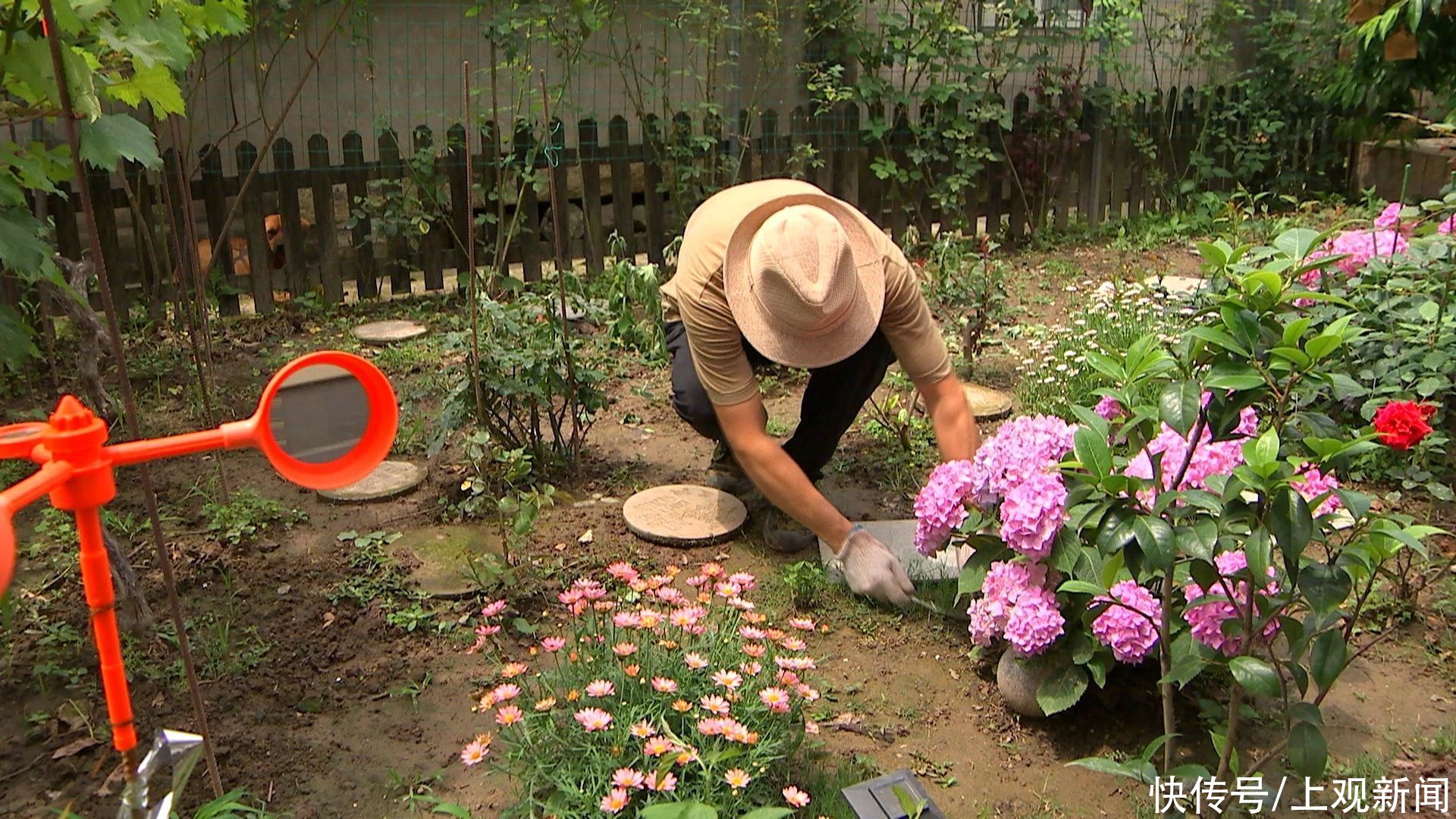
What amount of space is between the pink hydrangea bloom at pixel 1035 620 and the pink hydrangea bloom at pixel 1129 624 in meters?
0.09

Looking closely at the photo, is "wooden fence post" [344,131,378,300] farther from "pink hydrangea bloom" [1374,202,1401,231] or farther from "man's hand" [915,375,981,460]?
"pink hydrangea bloom" [1374,202,1401,231]

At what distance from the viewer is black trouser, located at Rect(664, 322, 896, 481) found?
11.4 feet

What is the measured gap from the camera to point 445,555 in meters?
3.34

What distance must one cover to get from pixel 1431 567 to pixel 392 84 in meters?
6.77

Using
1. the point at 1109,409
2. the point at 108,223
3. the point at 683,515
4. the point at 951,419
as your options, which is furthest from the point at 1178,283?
the point at 108,223

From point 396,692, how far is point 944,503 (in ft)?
4.41

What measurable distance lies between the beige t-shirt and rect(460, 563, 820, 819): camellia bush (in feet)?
2.57

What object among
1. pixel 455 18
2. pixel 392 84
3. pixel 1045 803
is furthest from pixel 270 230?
pixel 1045 803

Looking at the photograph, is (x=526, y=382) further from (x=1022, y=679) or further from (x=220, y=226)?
(x=220, y=226)

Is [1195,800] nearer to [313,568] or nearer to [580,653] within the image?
[580,653]

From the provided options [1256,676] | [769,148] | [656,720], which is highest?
[769,148]

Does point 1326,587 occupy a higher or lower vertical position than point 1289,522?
lower

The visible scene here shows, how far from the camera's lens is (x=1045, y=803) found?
92.1 inches

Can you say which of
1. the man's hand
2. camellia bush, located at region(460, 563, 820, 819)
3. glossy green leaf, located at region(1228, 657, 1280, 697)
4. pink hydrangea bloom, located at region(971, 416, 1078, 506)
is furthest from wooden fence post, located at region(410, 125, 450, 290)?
glossy green leaf, located at region(1228, 657, 1280, 697)
